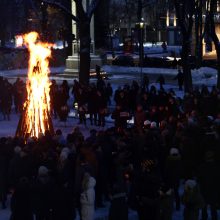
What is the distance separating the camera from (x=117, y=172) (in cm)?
1235

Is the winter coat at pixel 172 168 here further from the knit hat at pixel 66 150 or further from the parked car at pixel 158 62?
the parked car at pixel 158 62

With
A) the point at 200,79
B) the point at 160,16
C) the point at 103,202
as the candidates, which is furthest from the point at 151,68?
the point at 160,16

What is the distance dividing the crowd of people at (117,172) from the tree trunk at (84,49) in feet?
39.9

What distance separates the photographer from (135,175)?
11273 millimetres

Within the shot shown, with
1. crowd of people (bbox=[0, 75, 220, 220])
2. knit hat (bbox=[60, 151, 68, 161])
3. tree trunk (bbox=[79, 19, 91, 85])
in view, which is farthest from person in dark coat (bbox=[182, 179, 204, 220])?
tree trunk (bbox=[79, 19, 91, 85])

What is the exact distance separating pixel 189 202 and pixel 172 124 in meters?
6.23

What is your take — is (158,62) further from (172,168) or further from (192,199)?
(192,199)

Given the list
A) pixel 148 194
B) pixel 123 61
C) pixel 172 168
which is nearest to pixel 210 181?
pixel 172 168

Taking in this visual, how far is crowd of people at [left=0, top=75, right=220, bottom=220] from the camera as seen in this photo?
10.8 metres

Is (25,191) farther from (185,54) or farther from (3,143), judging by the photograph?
(185,54)

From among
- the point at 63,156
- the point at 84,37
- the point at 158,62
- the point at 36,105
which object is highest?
the point at 84,37

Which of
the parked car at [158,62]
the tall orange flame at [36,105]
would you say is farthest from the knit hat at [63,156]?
the parked car at [158,62]

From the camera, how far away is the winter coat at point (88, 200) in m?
11.4

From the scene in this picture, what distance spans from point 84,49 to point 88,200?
18470 millimetres
